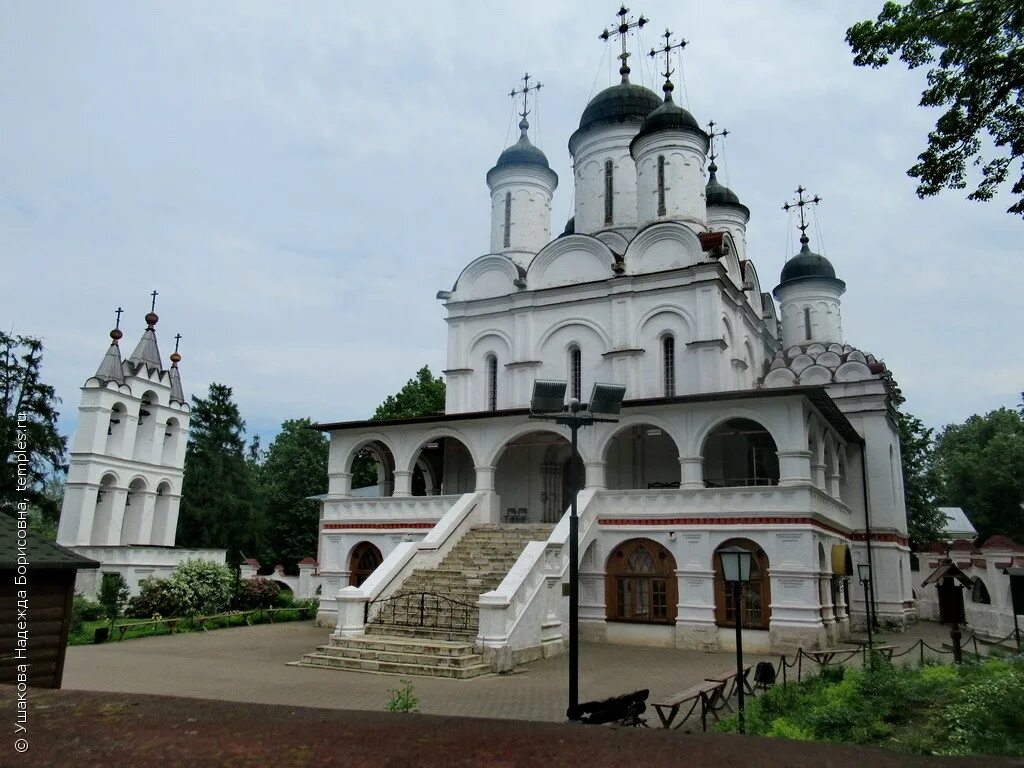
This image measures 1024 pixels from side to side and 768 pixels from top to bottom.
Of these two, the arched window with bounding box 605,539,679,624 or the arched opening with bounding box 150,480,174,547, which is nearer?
the arched window with bounding box 605,539,679,624

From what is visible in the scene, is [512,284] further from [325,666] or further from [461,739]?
[461,739]

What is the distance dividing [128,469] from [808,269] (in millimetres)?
27820

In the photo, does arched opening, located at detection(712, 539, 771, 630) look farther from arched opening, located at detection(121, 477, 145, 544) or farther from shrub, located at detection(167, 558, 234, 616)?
arched opening, located at detection(121, 477, 145, 544)

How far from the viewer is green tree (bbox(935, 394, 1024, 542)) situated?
4706 cm

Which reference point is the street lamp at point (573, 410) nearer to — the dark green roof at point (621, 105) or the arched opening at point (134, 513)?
the dark green roof at point (621, 105)

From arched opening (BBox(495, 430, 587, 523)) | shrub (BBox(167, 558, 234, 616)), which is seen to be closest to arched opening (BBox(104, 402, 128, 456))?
shrub (BBox(167, 558, 234, 616))

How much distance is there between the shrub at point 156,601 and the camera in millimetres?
24219

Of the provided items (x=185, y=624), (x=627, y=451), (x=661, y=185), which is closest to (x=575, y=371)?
(x=627, y=451)

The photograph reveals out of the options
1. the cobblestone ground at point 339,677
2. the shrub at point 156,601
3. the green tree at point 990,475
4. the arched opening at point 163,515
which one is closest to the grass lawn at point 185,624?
the shrub at point 156,601

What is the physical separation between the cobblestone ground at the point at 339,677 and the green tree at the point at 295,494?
2939 centimetres

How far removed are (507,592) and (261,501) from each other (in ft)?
114

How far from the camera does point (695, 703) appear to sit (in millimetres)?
10383

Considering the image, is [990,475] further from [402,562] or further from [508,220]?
[402,562]

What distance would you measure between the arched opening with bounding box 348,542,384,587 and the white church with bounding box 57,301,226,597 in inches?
292
